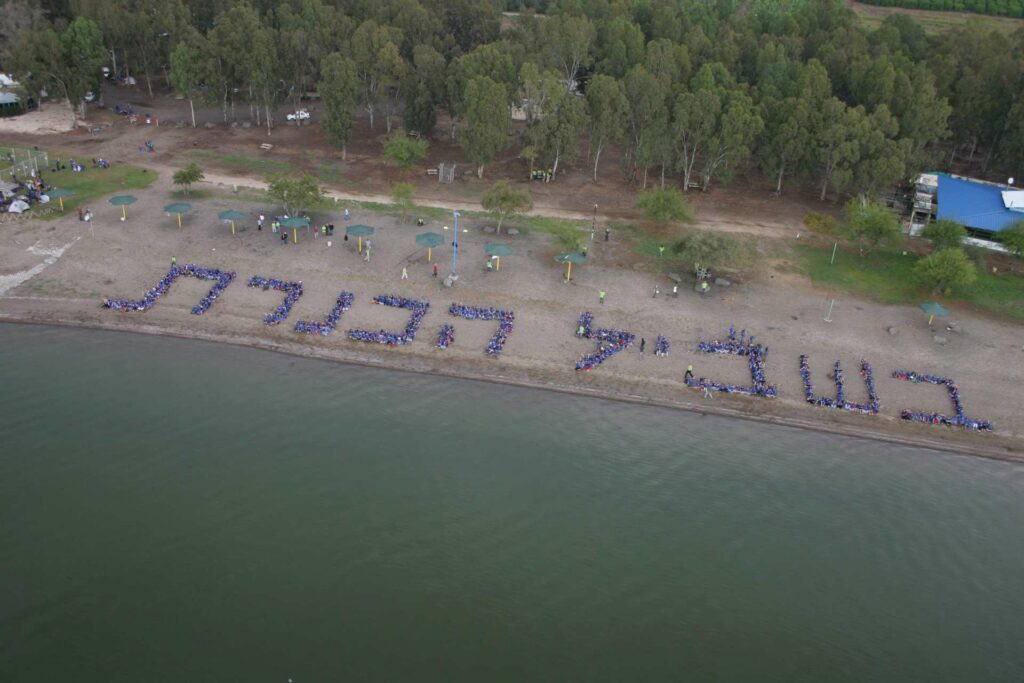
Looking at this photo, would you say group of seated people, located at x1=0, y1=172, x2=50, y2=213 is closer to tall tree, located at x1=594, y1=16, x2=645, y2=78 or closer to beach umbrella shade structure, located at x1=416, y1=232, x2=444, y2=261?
beach umbrella shade structure, located at x1=416, y1=232, x2=444, y2=261

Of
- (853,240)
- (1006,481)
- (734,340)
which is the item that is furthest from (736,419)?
(853,240)

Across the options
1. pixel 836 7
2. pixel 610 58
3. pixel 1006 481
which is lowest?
pixel 1006 481

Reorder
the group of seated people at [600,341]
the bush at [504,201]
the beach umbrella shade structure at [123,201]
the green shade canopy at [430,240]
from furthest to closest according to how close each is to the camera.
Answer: the bush at [504,201] < the beach umbrella shade structure at [123,201] < the green shade canopy at [430,240] < the group of seated people at [600,341]

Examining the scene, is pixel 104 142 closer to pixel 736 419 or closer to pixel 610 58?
pixel 610 58

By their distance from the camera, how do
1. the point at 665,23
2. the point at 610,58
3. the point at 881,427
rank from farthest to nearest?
the point at 665,23
the point at 610,58
the point at 881,427

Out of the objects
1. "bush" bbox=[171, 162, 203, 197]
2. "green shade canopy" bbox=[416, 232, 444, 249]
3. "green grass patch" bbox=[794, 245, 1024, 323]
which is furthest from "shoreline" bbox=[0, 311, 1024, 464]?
"bush" bbox=[171, 162, 203, 197]

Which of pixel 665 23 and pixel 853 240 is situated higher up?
pixel 665 23

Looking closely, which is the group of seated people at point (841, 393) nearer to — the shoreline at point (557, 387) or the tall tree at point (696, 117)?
the shoreline at point (557, 387)

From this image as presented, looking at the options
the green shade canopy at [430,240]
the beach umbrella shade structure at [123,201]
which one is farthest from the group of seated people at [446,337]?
the beach umbrella shade structure at [123,201]
